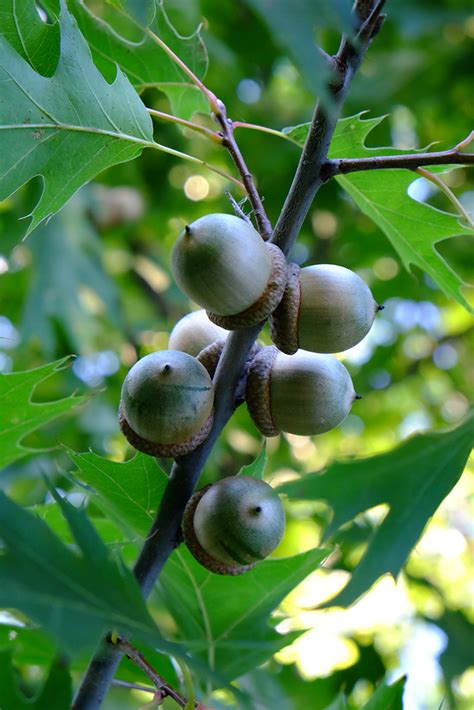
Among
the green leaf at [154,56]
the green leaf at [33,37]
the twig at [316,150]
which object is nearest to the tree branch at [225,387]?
the twig at [316,150]

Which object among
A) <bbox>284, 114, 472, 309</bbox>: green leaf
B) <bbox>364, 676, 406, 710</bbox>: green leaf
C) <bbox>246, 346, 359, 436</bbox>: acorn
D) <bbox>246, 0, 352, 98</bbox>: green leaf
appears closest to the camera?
<bbox>246, 0, 352, 98</bbox>: green leaf

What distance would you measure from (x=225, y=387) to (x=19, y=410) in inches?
12.9

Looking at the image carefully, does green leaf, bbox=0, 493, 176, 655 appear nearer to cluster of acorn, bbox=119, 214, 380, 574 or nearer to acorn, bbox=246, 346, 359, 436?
cluster of acorn, bbox=119, 214, 380, 574

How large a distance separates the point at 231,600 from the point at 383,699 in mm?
269

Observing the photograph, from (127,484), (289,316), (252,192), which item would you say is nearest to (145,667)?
(127,484)

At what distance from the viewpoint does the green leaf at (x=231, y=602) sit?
1285mm

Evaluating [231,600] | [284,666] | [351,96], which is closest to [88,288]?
[351,96]

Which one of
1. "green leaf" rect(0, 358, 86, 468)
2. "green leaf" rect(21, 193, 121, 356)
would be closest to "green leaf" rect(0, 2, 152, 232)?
"green leaf" rect(0, 358, 86, 468)

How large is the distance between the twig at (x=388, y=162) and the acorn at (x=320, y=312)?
14cm

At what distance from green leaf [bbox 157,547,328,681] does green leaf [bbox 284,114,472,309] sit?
20.3 inches

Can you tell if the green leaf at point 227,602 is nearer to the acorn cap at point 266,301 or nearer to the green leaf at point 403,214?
the acorn cap at point 266,301

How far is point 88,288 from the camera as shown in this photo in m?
3.42

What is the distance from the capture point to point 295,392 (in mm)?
1157

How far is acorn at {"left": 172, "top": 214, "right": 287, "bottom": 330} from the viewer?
1058 mm
